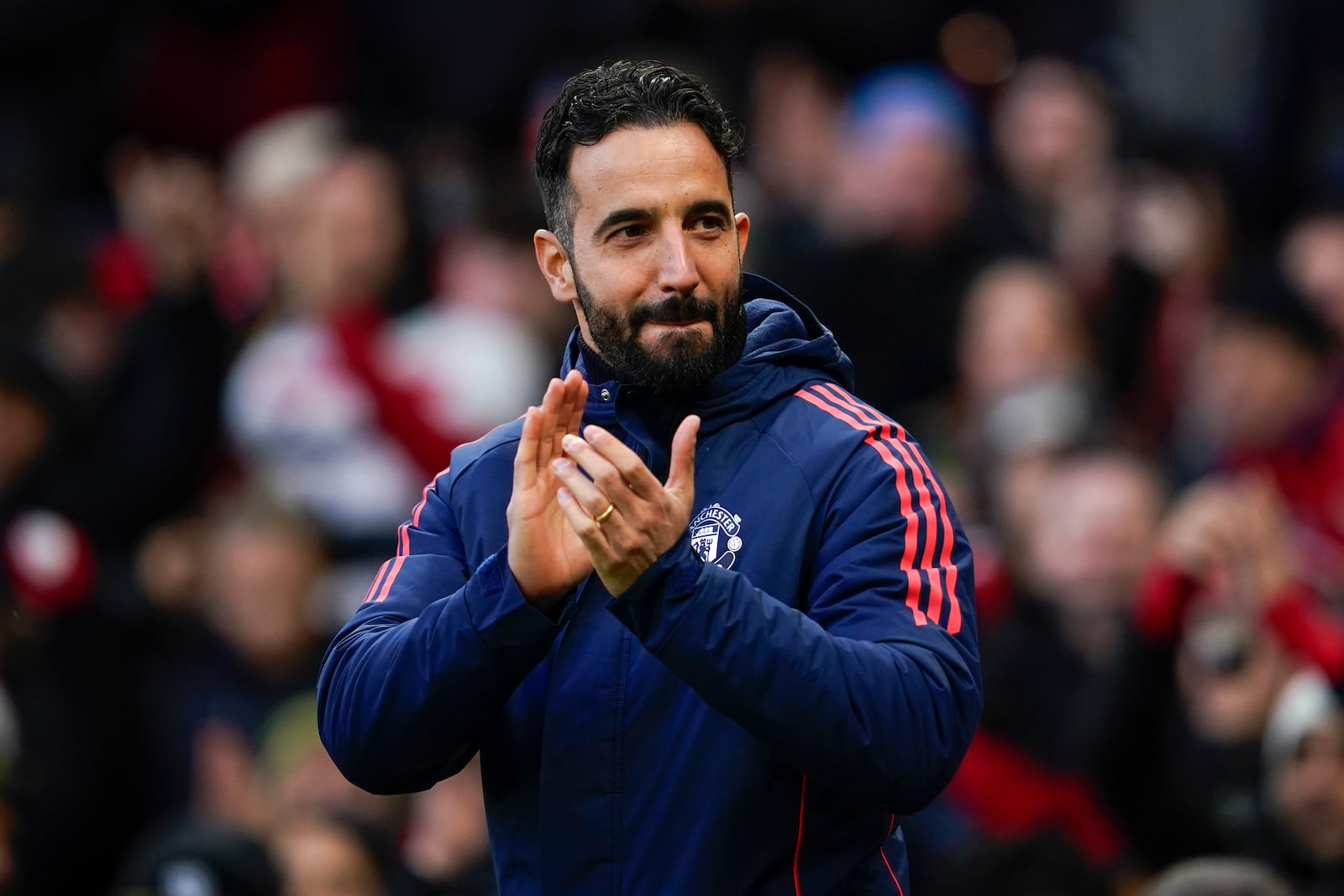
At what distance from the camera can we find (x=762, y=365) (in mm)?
3180

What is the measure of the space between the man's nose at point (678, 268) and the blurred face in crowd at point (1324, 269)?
4.90 meters

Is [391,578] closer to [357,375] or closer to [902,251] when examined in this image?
[357,375]

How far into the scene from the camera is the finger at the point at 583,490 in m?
2.74

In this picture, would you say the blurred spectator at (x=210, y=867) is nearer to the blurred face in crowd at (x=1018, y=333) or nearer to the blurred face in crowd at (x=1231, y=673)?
the blurred face in crowd at (x=1231, y=673)

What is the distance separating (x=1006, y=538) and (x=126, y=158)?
16.0 feet

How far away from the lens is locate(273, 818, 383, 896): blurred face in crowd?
561 centimetres

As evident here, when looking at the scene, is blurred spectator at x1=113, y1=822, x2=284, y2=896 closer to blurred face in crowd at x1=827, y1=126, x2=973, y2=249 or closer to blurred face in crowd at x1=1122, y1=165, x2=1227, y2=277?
blurred face in crowd at x1=827, y1=126, x2=973, y2=249

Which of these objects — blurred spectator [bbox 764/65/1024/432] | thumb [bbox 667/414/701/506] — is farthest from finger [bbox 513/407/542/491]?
blurred spectator [bbox 764/65/1024/432]

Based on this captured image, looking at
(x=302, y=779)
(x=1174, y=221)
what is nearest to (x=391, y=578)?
(x=302, y=779)

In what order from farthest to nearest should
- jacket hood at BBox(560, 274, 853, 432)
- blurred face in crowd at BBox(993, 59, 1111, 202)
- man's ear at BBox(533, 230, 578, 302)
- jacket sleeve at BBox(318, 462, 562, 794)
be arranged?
blurred face in crowd at BBox(993, 59, 1111, 202) < man's ear at BBox(533, 230, 578, 302) < jacket hood at BBox(560, 274, 853, 432) < jacket sleeve at BBox(318, 462, 562, 794)

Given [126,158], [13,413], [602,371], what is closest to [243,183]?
[126,158]

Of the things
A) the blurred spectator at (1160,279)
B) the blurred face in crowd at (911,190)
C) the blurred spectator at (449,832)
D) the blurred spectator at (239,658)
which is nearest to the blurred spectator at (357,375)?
the blurred spectator at (239,658)

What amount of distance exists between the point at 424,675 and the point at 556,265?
2.42ft

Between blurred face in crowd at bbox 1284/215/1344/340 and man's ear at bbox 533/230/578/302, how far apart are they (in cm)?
476
